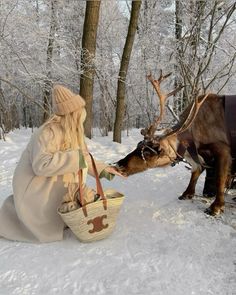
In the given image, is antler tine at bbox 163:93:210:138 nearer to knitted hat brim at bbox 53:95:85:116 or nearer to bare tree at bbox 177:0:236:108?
knitted hat brim at bbox 53:95:85:116

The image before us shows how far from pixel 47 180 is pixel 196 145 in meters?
1.64

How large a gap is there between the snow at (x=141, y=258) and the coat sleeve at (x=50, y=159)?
2.21 ft

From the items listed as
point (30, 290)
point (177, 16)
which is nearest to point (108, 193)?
point (30, 290)

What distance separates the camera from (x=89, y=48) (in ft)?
28.1

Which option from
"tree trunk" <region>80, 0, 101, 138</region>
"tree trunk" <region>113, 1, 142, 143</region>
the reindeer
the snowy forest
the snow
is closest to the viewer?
the snow

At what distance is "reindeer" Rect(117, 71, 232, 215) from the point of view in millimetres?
4133

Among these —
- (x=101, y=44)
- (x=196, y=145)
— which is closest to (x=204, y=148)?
(x=196, y=145)

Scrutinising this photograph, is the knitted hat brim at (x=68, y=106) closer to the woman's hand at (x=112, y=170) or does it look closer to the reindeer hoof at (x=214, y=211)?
the woman's hand at (x=112, y=170)

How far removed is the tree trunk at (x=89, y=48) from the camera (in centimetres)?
822

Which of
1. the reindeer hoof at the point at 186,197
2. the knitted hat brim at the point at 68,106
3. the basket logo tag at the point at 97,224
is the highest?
the knitted hat brim at the point at 68,106

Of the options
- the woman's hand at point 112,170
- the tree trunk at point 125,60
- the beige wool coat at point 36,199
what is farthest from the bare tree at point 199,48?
the beige wool coat at point 36,199

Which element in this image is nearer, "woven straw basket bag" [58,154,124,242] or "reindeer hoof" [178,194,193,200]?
"woven straw basket bag" [58,154,124,242]

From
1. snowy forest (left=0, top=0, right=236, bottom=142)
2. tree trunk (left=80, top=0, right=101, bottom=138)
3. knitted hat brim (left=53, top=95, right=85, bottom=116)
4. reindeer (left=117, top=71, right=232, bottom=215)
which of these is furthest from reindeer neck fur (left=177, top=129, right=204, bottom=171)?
snowy forest (left=0, top=0, right=236, bottom=142)

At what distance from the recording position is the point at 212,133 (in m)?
4.20
